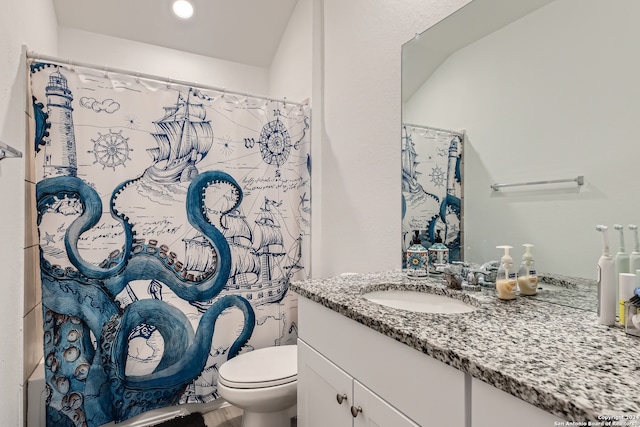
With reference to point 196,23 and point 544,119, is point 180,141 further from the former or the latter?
point 544,119

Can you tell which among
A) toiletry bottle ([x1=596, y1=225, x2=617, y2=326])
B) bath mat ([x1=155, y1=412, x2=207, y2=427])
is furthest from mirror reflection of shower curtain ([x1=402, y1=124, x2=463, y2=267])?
bath mat ([x1=155, y1=412, x2=207, y2=427])

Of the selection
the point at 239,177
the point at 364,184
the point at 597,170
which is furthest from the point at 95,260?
the point at 597,170

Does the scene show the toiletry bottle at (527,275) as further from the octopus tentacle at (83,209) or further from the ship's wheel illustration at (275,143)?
the octopus tentacle at (83,209)

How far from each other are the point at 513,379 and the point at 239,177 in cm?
173

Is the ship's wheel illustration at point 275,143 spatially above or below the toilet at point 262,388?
above

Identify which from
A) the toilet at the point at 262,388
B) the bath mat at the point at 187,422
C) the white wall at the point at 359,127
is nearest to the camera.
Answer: the toilet at the point at 262,388

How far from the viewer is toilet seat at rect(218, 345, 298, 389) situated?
149 centimetres

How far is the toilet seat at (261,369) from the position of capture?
149 centimetres

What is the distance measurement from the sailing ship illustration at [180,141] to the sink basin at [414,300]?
1246 mm

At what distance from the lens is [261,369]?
1632 mm

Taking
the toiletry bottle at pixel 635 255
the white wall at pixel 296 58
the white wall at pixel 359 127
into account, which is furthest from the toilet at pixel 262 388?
the white wall at pixel 296 58

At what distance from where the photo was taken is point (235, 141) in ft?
6.52

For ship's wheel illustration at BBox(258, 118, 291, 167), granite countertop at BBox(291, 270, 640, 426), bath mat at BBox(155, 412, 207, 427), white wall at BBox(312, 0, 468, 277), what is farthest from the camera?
ship's wheel illustration at BBox(258, 118, 291, 167)

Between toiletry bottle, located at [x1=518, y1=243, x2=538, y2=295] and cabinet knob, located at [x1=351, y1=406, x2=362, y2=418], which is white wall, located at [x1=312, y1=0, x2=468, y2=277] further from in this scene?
cabinet knob, located at [x1=351, y1=406, x2=362, y2=418]
